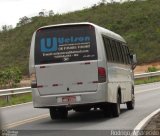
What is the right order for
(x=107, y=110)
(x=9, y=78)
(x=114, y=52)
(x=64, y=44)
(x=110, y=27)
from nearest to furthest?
(x=64, y=44) → (x=107, y=110) → (x=114, y=52) → (x=9, y=78) → (x=110, y=27)

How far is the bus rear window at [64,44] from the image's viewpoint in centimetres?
1656

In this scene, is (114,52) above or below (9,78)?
above

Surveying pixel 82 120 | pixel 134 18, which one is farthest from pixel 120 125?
pixel 134 18

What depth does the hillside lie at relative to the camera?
229 ft

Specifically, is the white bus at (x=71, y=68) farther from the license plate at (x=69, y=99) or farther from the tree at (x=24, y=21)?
the tree at (x=24, y=21)

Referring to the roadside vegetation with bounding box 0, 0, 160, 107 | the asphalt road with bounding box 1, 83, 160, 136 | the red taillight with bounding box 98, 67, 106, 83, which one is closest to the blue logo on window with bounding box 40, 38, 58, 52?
the red taillight with bounding box 98, 67, 106, 83

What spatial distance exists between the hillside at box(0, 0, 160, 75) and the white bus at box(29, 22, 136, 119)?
157 feet

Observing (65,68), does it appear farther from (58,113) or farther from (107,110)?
(58,113)

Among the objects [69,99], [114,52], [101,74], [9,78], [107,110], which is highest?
[114,52]

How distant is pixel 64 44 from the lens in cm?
1670

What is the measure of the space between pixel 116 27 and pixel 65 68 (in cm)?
Answer: 5953

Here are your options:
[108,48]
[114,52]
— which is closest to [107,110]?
[108,48]

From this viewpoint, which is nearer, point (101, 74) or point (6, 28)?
point (101, 74)

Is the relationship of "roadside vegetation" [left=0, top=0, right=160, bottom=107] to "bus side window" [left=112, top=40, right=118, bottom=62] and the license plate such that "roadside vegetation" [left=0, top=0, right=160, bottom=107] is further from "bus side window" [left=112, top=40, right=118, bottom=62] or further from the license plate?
the license plate
